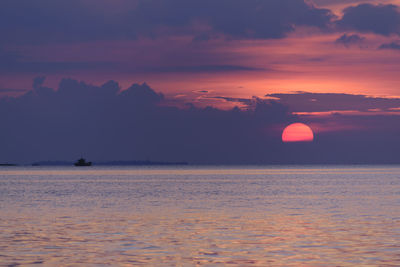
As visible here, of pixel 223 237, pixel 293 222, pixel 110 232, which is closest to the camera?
pixel 223 237

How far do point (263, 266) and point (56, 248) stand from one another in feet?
36.3

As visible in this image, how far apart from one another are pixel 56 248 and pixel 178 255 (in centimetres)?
650

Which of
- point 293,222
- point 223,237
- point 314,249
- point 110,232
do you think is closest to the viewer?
point 314,249

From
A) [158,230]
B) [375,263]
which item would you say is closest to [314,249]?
[375,263]

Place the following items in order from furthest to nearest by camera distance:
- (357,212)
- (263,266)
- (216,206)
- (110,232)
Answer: (216,206), (357,212), (110,232), (263,266)

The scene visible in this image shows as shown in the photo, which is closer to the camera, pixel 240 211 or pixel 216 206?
pixel 240 211

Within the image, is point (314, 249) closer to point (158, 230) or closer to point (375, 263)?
point (375, 263)

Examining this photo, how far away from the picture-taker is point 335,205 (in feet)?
208

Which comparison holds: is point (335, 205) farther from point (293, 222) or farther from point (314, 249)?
point (314, 249)

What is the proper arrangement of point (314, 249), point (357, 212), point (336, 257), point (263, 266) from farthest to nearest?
point (357, 212), point (314, 249), point (336, 257), point (263, 266)

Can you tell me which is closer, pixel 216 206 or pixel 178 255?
pixel 178 255

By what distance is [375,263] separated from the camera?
2770 cm

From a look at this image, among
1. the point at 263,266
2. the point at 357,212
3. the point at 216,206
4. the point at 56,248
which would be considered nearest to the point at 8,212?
the point at 216,206

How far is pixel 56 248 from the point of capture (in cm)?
3231
